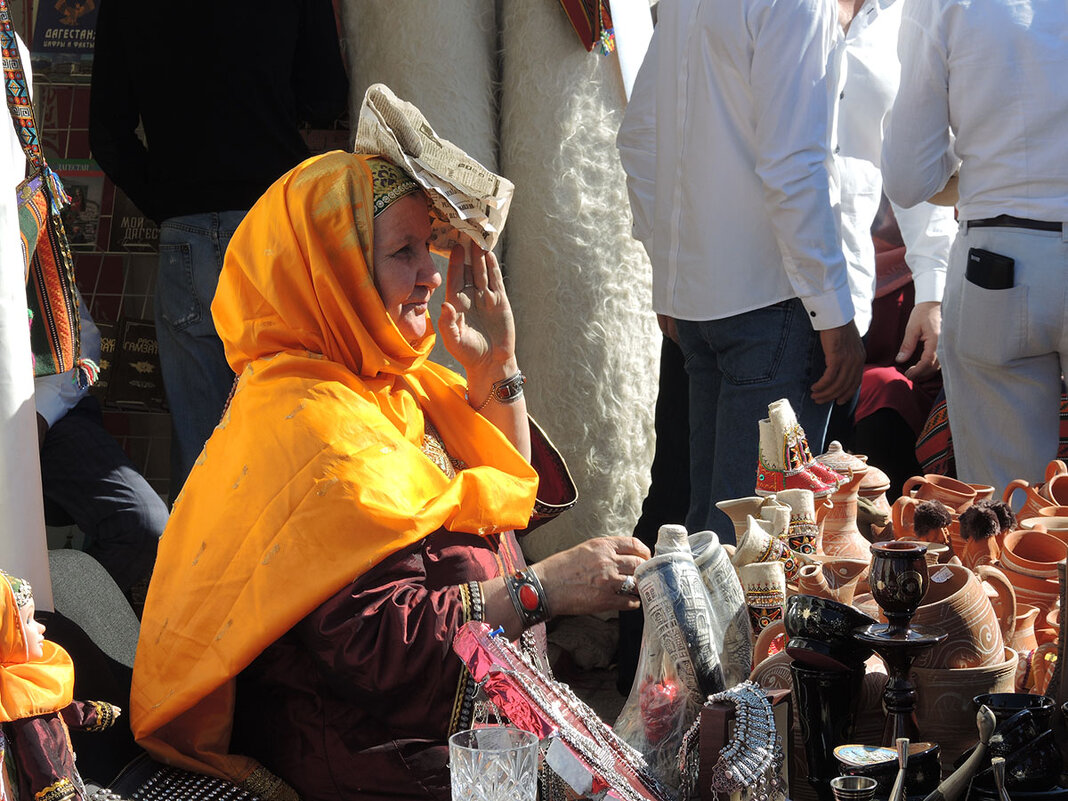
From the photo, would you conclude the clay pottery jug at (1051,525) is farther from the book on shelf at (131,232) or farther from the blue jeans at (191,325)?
the book on shelf at (131,232)

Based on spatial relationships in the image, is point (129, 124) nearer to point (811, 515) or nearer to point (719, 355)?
point (719, 355)

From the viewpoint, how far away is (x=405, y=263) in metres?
2.19

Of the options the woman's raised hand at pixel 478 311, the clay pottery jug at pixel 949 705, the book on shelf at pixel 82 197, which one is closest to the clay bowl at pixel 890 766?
the clay pottery jug at pixel 949 705

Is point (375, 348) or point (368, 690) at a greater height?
point (375, 348)

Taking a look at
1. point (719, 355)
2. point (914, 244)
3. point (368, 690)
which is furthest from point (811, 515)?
point (914, 244)

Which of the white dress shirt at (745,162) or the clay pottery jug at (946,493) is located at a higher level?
the white dress shirt at (745,162)

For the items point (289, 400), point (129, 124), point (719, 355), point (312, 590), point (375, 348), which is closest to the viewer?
point (312, 590)

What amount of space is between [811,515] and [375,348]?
818 millimetres

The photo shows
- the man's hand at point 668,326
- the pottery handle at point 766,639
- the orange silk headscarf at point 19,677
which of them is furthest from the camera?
the man's hand at point 668,326

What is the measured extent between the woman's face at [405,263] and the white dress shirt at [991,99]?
166 cm

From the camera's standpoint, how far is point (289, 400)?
200cm

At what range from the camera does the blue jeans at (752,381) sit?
2.98m

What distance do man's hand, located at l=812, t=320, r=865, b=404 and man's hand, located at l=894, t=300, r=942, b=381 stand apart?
1.45m

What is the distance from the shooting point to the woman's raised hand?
2.51 meters
